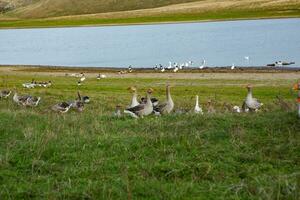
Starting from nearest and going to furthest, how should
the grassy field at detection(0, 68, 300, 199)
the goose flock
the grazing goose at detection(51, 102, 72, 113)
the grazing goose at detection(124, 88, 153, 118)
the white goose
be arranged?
the grassy field at detection(0, 68, 300, 199)
the grazing goose at detection(124, 88, 153, 118)
the goose flock
the grazing goose at detection(51, 102, 72, 113)
the white goose

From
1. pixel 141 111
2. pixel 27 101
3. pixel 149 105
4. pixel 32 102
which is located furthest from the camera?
pixel 32 102

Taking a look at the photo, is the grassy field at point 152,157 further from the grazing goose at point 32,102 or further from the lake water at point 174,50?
the lake water at point 174,50

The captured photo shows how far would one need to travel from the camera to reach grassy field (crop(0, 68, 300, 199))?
8.67 metres

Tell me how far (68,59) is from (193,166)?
220 ft

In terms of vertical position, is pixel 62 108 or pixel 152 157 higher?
pixel 152 157

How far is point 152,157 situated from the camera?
10258mm

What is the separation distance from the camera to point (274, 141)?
1068 centimetres

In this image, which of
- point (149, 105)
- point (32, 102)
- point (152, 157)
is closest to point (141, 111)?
point (149, 105)

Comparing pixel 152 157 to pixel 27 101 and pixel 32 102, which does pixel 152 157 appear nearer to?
pixel 27 101

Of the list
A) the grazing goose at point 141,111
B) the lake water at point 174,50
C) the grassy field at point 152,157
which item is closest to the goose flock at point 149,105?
the grazing goose at point 141,111

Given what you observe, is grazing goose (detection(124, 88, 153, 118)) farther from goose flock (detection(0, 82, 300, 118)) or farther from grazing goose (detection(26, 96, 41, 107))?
grazing goose (detection(26, 96, 41, 107))

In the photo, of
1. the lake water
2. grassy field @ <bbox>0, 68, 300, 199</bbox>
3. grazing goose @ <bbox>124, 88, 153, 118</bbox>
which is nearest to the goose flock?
grazing goose @ <bbox>124, 88, 153, 118</bbox>

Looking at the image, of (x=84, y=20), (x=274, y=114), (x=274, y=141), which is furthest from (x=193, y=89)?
(x=84, y=20)

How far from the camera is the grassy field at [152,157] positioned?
28.5 feet
